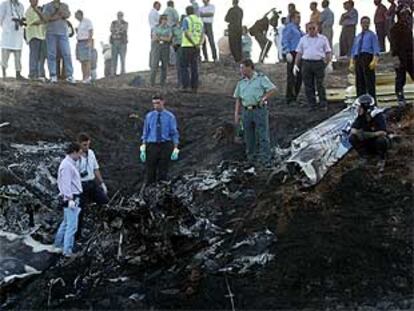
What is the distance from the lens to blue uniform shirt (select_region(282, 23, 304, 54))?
19.4m

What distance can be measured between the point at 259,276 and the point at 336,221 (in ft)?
5.68

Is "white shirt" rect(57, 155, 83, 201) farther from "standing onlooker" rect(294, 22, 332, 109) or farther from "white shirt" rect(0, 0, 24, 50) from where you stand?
"white shirt" rect(0, 0, 24, 50)

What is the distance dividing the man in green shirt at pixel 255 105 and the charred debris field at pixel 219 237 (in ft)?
1.60

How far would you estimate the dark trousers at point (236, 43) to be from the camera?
25.4 meters

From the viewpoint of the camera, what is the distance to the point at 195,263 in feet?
40.4

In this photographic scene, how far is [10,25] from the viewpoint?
20500mm

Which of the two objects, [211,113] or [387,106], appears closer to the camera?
[387,106]

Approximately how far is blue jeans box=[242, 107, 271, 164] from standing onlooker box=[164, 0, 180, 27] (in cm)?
854

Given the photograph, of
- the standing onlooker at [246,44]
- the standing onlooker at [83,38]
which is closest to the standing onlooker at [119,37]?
the standing onlooker at [83,38]

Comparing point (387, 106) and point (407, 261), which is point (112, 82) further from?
point (407, 261)

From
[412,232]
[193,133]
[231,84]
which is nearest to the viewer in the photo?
[412,232]

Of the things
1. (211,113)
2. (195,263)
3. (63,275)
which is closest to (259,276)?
(195,263)

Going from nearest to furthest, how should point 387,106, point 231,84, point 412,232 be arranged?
point 412,232
point 387,106
point 231,84

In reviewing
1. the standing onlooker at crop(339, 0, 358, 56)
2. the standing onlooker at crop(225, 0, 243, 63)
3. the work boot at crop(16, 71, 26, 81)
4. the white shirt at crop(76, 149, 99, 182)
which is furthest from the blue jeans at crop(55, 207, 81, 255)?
the standing onlooker at crop(339, 0, 358, 56)
